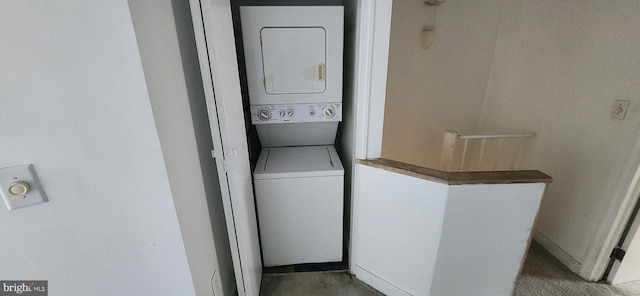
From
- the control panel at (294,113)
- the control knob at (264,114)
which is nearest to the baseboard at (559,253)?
the control panel at (294,113)

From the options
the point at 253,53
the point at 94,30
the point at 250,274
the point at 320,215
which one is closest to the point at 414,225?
the point at 320,215

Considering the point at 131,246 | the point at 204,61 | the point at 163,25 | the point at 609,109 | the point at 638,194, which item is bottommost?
the point at 638,194

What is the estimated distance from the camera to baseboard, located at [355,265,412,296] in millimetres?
1545

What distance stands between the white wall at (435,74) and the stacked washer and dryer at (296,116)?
34.1 inches

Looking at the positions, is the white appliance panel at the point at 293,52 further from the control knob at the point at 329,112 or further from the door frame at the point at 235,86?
Result: the door frame at the point at 235,86

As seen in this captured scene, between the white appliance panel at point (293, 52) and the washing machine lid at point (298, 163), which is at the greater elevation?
the white appliance panel at point (293, 52)

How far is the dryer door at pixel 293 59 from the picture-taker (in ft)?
4.78

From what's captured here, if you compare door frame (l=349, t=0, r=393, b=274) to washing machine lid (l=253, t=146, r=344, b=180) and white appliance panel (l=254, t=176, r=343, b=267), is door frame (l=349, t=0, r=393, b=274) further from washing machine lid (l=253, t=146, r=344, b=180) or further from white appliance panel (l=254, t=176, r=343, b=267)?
white appliance panel (l=254, t=176, r=343, b=267)

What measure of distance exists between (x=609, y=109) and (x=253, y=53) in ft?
7.36

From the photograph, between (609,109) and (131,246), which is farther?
(609,109)

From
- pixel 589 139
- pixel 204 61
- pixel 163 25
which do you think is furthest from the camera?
pixel 589 139

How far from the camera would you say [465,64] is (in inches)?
88.0

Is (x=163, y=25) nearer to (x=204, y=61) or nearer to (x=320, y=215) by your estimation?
(x=204, y=61)

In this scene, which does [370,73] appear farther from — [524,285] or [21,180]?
[524,285]
